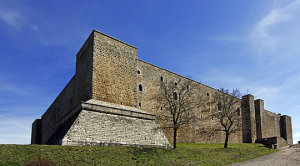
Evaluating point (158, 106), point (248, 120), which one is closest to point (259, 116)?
point (248, 120)

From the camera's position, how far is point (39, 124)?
38.7m

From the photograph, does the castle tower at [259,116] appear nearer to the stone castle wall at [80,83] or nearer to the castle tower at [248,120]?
the castle tower at [248,120]

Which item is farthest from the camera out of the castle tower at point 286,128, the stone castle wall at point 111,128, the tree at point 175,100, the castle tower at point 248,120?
the castle tower at point 286,128

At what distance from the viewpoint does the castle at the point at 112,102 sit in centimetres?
1562

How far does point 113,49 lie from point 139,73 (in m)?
3.97

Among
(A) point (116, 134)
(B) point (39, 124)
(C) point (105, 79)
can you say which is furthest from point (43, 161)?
(B) point (39, 124)

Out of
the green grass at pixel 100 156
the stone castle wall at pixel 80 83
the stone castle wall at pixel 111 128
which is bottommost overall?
the green grass at pixel 100 156

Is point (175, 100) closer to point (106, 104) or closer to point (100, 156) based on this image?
point (106, 104)

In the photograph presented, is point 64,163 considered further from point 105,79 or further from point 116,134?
point 105,79

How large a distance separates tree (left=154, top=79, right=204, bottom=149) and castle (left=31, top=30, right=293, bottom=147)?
660mm

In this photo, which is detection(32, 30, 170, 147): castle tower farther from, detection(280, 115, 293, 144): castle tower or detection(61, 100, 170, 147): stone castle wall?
detection(280, 115, 293, 144): castle tower

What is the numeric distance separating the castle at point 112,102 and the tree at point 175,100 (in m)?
0.66

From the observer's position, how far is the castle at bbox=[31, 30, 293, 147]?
15.6m

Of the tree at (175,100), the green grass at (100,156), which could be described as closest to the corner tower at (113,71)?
the tree at (175,100)
